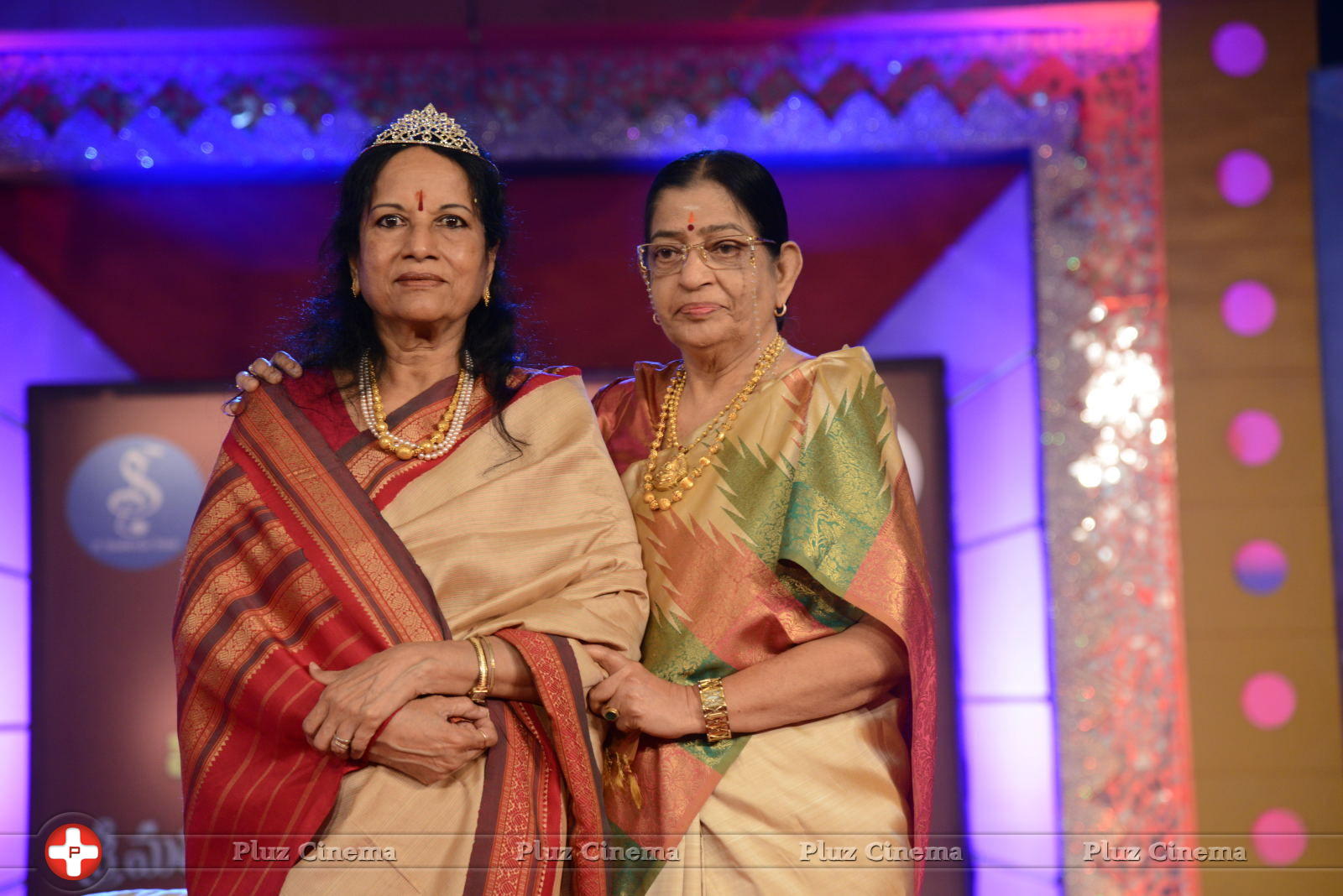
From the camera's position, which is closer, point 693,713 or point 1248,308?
point 693,713

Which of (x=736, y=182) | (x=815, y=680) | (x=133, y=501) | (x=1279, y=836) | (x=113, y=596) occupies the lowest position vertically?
(x=1279, y=836)

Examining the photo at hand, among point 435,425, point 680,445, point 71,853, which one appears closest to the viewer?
point 435,425

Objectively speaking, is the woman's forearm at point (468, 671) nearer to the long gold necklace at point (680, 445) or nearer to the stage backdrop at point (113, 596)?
the long gold necklace at point (680, 445)

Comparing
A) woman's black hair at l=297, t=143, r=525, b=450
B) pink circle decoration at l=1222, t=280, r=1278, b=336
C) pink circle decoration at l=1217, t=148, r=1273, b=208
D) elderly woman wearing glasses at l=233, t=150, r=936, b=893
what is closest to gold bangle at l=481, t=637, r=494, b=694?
elderly woman wearing glasses at l=233, t=150, r=936, b=893

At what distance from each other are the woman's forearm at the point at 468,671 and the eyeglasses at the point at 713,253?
842 millimetres

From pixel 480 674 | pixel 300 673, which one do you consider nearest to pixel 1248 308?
pixel 480 674

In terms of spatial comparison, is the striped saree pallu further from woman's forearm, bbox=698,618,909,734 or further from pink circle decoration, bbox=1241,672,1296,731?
pink circle decoration, bbox=1241,672,1296,731

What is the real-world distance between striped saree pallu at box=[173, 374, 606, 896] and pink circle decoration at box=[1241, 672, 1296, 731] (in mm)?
2971

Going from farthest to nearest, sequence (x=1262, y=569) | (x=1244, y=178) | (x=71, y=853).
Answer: (x=1244, y=178), (x=1262, y=569), (x=71, y=853)

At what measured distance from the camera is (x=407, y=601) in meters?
2.10

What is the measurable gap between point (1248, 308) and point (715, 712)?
10.2 feet

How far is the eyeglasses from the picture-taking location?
2.38 m

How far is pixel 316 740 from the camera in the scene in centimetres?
199

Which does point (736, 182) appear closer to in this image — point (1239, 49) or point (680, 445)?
point (680, 445)
